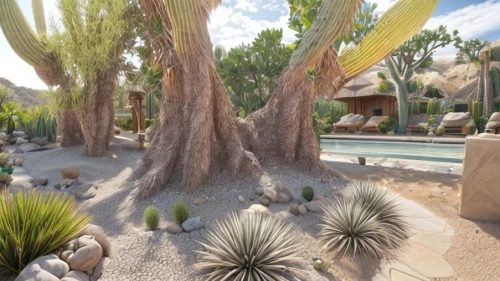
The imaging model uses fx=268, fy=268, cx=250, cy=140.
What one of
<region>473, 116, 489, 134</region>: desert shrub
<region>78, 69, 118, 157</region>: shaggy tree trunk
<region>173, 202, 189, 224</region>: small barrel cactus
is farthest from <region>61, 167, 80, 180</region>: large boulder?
<region>473, 116, 489, 134</region>: desert shrub

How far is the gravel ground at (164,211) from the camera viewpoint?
118 inches

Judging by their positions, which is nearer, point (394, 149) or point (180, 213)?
point (180, 213)

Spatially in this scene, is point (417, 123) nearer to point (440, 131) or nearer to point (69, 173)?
point (440, 131)

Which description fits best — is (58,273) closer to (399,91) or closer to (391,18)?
(391,18)

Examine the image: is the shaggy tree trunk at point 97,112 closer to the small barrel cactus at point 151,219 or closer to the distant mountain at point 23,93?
the small barrel cactus at point 151,219

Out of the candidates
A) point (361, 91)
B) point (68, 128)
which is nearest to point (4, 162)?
point (68, 128)

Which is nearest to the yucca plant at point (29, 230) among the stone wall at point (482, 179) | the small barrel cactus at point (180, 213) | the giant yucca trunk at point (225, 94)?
the small barrel cactus at point (180, 213)

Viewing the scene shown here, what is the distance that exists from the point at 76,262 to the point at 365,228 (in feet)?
11.1

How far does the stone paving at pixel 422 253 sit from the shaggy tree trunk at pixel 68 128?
1021 cm

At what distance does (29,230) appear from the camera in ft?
8.73

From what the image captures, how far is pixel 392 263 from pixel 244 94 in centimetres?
903

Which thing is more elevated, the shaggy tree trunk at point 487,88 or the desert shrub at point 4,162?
the shaggy tree trunk at point 487,88

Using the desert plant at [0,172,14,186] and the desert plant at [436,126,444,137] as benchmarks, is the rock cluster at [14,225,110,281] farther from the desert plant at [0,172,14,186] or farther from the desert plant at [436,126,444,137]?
the desert plant at [436,126,444,137]

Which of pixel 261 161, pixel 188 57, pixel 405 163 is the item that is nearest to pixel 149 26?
pixel 188 57
